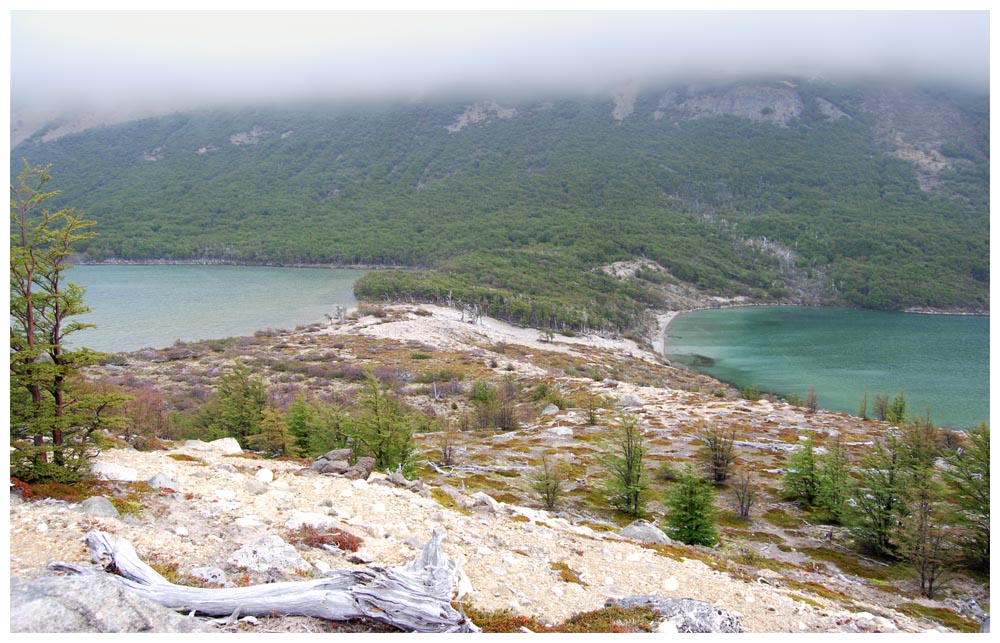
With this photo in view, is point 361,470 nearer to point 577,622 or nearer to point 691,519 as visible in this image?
point 577,622

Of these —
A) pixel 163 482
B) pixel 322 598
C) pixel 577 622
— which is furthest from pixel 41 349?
pixel 577 622

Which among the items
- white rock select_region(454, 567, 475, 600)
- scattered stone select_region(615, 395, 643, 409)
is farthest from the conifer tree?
scattered stone select_region(615, 395, 643, 409)

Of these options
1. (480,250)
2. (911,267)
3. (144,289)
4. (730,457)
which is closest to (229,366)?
(730,457)

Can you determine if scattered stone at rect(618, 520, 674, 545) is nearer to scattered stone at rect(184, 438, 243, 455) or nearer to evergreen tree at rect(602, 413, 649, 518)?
evergreen tree at rect(602, 413, 649, 518)

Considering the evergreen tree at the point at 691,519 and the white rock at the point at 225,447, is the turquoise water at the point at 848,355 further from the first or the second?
the white rock at the point at 225,447

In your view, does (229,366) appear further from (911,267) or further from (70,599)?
(911,267)

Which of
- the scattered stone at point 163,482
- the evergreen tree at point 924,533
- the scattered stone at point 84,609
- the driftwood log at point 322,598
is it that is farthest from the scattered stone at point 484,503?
the evergreen tree at point 924,533
